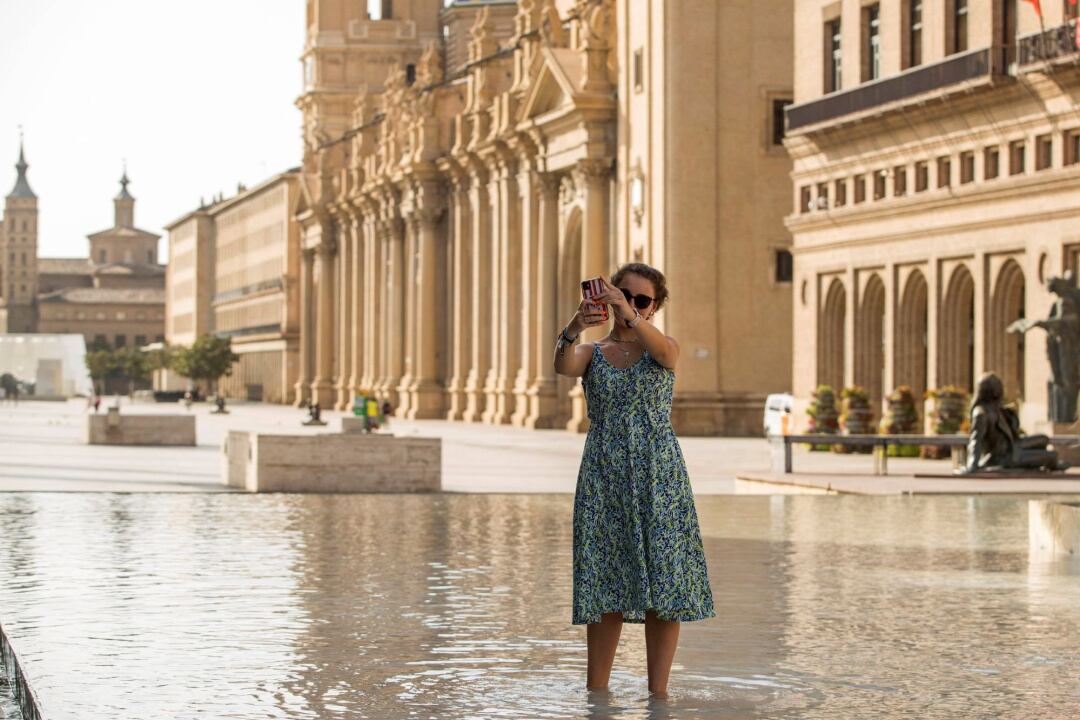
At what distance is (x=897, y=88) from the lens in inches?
2082

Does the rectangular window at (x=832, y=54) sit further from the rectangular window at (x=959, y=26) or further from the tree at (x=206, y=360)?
the tree at (x=206, y=360)

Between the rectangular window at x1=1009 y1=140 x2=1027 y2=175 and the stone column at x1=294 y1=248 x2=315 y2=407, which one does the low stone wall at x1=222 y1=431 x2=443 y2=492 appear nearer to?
the rectangular window at x1=1009 y1=140 x2=1027 y2=175

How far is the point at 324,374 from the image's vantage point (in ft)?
420

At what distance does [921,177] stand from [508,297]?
1354 inches

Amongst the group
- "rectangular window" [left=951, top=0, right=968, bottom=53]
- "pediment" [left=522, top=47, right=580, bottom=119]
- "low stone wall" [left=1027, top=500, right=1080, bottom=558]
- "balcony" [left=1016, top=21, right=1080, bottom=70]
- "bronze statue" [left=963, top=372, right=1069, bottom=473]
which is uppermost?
"pediment" [left=522, top=47, right=580, bottom=119]

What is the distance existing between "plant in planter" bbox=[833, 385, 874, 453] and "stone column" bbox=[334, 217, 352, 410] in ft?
235

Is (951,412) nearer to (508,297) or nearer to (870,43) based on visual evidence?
(870,43)

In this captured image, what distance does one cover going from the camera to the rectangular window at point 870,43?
55844 mm

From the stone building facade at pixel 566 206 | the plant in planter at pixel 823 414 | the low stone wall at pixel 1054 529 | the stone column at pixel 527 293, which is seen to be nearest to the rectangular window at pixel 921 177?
the plant in planter at pixel 823 414

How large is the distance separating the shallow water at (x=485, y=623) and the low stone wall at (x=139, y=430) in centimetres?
3221

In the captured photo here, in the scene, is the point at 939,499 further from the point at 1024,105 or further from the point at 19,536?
the point at 1024,105

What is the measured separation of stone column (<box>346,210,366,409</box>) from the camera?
118562 millimetres

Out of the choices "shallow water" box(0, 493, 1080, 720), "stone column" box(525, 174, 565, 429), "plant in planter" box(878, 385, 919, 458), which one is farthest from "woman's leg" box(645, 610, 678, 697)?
"stone column" box(525, 174, 565, 429)

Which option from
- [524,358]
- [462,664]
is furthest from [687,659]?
[524,358]
